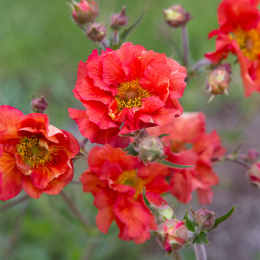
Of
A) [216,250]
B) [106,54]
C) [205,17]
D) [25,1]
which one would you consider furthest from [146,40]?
[106,54]

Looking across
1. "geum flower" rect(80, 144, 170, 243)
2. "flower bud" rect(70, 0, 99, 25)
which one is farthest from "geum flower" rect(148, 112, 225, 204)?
"flower bud" rect(70, 0, 99, 25)

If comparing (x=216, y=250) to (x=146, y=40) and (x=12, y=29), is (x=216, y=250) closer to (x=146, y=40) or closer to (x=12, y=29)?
(x=146, y=40)

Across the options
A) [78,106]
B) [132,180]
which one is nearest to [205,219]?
[132,180]

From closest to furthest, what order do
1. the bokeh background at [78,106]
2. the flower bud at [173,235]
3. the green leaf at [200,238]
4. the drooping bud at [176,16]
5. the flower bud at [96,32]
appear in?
the flower bud at [173,235], the green leaf at [200,238], the flower bud at [96,32], the drooping bud at [176,16], the bokeh background at [78,106]

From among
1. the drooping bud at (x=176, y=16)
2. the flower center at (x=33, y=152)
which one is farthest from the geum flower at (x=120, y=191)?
the drooping bud at (x=176, y=16)

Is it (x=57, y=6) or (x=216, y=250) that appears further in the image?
(x=57, y=6)

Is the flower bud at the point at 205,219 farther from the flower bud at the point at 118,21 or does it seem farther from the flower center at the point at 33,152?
the flower bud at the point at 118,21
